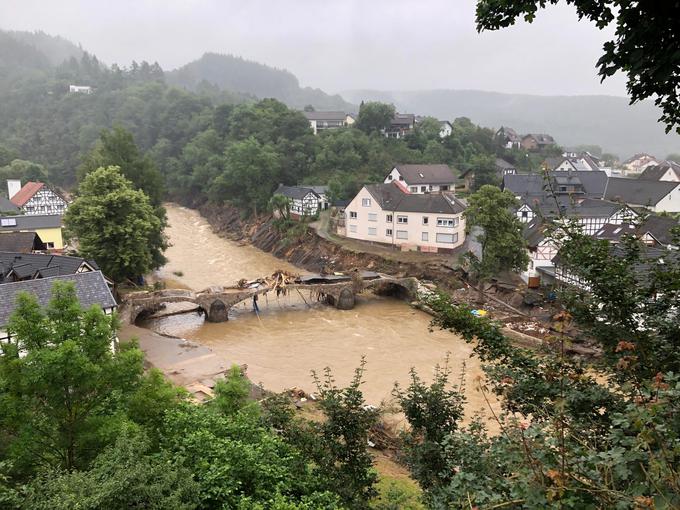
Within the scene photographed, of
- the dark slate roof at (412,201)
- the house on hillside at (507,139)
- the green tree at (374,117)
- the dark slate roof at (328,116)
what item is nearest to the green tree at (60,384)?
the dark slate roof at (412,201)

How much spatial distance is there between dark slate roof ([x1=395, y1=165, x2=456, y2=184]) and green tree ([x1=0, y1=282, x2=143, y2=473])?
5253 centimetres

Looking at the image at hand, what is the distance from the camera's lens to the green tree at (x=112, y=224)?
3350cm

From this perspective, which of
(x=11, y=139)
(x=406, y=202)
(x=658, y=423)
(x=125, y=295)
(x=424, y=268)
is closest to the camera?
(x=658, y=423)

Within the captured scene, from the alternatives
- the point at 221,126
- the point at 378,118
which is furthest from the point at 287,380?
the point at 221,126

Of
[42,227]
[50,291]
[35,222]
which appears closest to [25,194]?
[35,222]

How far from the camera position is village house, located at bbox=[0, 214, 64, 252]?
1635 inches

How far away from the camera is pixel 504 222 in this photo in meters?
34.3

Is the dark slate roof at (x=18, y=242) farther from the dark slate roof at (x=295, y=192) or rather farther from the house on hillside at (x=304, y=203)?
the dark slate roof at (x=295, y=192)

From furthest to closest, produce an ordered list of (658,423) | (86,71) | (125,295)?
(86,71) → (125,295) → (658,423)

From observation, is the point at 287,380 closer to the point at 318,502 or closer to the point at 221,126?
the point at 318,502

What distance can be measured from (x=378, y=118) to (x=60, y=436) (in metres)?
71.2

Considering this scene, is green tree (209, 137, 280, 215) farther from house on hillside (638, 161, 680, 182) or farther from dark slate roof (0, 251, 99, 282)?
house on hillside (638, 161, 680, 182)

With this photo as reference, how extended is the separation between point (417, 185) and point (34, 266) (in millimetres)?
43370

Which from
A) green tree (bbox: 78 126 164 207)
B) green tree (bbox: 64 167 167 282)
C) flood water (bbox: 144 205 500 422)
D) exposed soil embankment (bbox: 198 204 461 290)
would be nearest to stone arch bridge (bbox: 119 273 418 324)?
flood water (bbox: 144 205 500 422)
